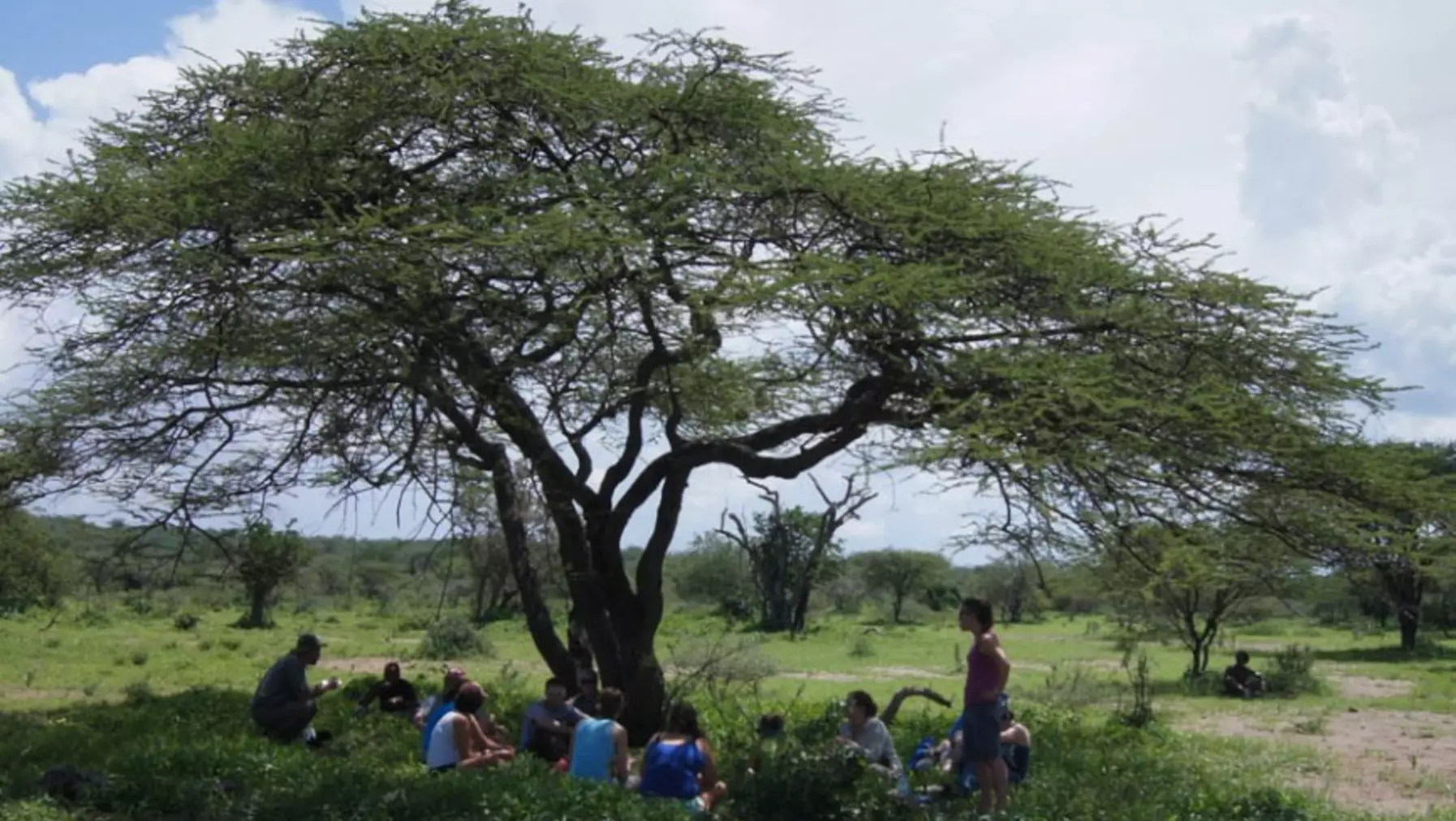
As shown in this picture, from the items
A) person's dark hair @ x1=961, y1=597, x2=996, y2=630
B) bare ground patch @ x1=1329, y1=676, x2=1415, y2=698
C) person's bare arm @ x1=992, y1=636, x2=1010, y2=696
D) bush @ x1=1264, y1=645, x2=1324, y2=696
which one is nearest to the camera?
person's bare arm @ x1=992, y1=636, x2=1010, y2=696

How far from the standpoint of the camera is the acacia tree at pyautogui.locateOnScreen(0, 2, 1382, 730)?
9508mm

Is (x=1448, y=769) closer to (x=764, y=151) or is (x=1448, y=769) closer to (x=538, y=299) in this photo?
(x=764, y=151)

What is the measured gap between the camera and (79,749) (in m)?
10.6

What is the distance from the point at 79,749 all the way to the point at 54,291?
3.99 m

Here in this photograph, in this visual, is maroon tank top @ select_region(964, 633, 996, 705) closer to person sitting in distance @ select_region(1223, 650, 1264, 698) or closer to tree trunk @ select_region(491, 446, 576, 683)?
tree trunk @ select_region(491, 446, 576, 683)

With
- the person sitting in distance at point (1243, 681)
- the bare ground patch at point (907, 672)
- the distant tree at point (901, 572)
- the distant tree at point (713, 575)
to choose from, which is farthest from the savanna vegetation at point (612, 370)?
the distant tree at point (901, 572)

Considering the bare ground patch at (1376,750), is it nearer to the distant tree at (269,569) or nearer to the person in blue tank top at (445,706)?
the person in blue tank top at (445,706)

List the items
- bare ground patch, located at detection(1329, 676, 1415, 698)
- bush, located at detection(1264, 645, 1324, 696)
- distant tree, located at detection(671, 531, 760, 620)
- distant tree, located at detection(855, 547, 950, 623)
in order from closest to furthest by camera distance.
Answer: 1. bush, located at detection(1264, 645, 1324, 696)
2. bare ground patch, located at detection(1329, 676, 1415, 698)
3. distant tree, located at detection(671, 531, 760, 620)
4. distant tree, located at detection(855, 547, 950, 623)

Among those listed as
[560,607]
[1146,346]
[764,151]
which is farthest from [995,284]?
[560,607]

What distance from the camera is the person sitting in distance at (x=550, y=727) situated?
1021 centimetres

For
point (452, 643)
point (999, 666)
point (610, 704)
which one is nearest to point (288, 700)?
point (610, 704)

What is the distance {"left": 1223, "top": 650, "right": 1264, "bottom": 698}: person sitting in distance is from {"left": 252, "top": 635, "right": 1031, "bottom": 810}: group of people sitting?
12112mm

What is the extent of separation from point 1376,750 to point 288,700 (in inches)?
443

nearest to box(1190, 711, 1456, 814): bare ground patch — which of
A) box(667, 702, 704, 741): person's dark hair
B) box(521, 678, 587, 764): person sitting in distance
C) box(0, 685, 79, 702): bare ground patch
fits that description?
box(667, 702, 704, 741): person's dark hair
